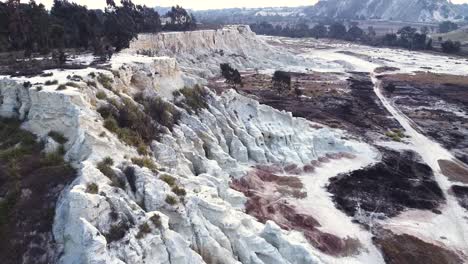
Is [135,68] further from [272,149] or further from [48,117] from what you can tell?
[272,149]

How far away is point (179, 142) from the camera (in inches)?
1588

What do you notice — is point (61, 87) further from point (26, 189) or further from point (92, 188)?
point (92, 188)

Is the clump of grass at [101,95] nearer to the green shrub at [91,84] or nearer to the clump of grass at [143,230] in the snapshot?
the green shrub at [91,84]

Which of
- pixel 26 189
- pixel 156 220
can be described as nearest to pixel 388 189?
pixel 156 220

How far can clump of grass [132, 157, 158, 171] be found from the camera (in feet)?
99.9

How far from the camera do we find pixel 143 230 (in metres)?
24.6

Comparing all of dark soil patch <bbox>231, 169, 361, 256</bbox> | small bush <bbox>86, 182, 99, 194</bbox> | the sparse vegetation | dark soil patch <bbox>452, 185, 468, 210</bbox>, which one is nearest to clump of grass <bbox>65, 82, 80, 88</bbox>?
the sparse vegetation

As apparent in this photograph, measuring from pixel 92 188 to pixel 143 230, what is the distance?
407 cm

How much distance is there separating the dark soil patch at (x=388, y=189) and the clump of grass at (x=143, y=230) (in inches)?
914

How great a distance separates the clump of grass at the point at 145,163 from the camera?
30453 millimetres

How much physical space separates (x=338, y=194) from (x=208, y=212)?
20.7m

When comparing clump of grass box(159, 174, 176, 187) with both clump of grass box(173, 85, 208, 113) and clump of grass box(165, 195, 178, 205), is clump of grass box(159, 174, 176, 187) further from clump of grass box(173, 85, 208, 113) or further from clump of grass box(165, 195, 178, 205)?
clump of grass box(173, 85, 208, 113)

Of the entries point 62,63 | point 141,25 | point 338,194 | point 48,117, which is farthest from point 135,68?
point 141,25

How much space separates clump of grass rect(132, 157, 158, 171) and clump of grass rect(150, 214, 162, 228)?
18.0 feet
